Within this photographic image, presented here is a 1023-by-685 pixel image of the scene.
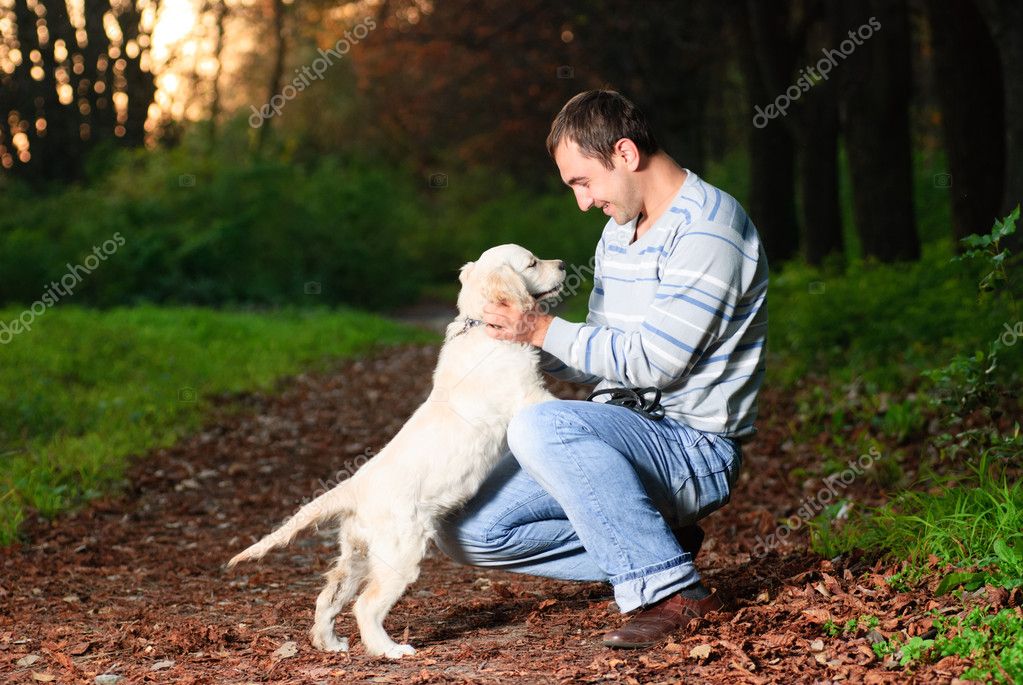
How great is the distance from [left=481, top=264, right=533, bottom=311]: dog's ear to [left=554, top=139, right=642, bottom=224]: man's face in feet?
1.28

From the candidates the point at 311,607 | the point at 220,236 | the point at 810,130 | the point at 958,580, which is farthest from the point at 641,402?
the point at 220,236

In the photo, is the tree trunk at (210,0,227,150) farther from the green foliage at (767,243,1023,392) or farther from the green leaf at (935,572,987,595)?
the green leaf at (935,572,987,595)

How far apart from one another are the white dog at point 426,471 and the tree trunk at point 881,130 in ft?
26.8

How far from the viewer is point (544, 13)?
2056 cm

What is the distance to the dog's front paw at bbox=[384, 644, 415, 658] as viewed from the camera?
3.77 m

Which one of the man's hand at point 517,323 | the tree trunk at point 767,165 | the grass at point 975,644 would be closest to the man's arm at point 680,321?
the man's hand at point 517,323

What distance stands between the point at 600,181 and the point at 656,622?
5.15 ft

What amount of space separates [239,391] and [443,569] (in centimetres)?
574

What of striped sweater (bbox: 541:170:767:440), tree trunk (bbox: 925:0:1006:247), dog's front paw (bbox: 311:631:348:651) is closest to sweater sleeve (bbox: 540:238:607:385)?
striped sweater (bbox: 541:170:767:440)

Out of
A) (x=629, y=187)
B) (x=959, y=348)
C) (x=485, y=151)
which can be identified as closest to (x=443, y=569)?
(x=629, y=187)

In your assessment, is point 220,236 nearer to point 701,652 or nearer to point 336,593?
point 336,593

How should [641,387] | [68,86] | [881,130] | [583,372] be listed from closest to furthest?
[641,387] → [583,372] → [881,130] → [68,86]

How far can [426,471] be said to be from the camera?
12.4 ft

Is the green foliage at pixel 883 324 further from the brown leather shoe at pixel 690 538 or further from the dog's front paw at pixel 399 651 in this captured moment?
the dog's front paw at pixel 399 651
